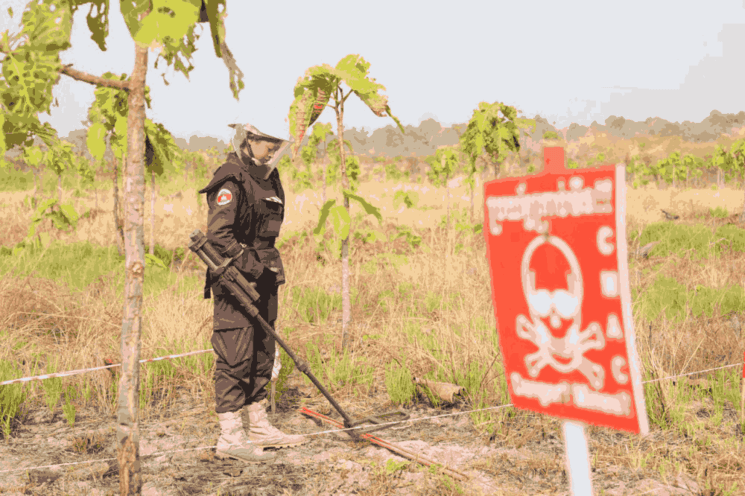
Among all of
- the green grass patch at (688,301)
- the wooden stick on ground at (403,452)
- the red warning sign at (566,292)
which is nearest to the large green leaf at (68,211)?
the wooden stick on ground at (403,452)

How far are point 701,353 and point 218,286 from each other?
3.68m

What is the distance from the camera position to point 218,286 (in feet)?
10.0

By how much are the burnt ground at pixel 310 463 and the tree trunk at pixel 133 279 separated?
0.76 metres

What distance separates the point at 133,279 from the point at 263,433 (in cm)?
169

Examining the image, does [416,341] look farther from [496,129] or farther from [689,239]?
[689,239]

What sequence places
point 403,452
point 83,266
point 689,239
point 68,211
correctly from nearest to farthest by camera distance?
point 403,452 < point 83,266 < point 68,211 < point 689,239

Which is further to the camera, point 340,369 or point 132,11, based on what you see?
point 340,369

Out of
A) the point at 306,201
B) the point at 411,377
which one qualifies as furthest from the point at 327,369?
the point at 306,201

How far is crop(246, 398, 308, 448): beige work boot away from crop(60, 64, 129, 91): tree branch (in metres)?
2.18

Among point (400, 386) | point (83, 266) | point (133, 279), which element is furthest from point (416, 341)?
point (83, 266)

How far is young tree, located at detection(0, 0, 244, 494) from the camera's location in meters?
1.72

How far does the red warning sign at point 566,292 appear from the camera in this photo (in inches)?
42.5

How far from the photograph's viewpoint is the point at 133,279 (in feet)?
6.14

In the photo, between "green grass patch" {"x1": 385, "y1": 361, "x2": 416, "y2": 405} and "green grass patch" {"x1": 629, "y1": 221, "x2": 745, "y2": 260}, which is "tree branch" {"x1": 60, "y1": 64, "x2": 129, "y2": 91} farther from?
"green grass patch" {"x1": 629, "y1": 221, "x2": 745, "y2": 260}
